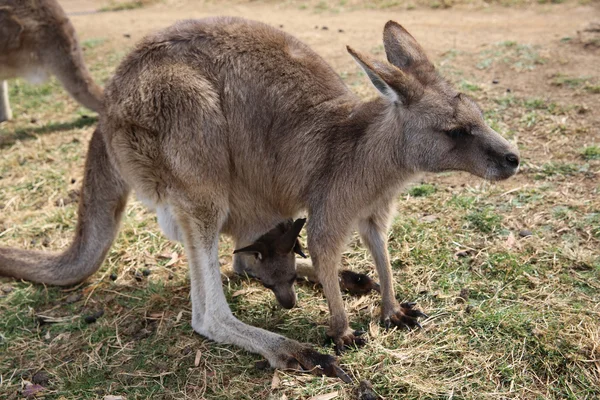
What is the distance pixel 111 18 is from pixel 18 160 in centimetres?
554

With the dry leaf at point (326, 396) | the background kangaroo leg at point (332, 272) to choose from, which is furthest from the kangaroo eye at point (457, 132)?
the dry leaf at point (326, 396)

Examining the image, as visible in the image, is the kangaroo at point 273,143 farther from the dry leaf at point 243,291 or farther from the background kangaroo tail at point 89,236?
the dry leaf at point 243,291

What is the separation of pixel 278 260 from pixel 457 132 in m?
1.29

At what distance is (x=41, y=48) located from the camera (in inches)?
253

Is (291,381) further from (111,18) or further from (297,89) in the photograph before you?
(111,18)

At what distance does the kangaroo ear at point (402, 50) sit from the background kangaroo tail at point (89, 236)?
5.79 ft

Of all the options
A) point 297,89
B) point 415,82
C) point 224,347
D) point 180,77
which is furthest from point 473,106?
point 224,347

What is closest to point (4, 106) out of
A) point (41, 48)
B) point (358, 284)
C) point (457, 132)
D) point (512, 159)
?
point (41, 48)

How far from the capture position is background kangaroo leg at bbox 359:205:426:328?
3.58 metres

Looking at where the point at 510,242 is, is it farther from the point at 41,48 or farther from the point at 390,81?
the point at 41,48

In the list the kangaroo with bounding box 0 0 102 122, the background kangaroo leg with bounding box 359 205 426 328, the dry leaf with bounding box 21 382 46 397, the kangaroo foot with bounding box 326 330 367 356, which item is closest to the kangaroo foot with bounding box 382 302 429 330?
the background kangaroo leg with bounding box 359 205 426 328

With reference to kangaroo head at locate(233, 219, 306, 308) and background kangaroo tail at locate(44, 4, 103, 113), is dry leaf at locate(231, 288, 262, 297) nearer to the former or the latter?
kangaroo head at locate(233, 219, 306, 308)

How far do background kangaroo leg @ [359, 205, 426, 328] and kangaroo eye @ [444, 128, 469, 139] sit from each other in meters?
0.59

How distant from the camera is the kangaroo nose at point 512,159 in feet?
10.6
